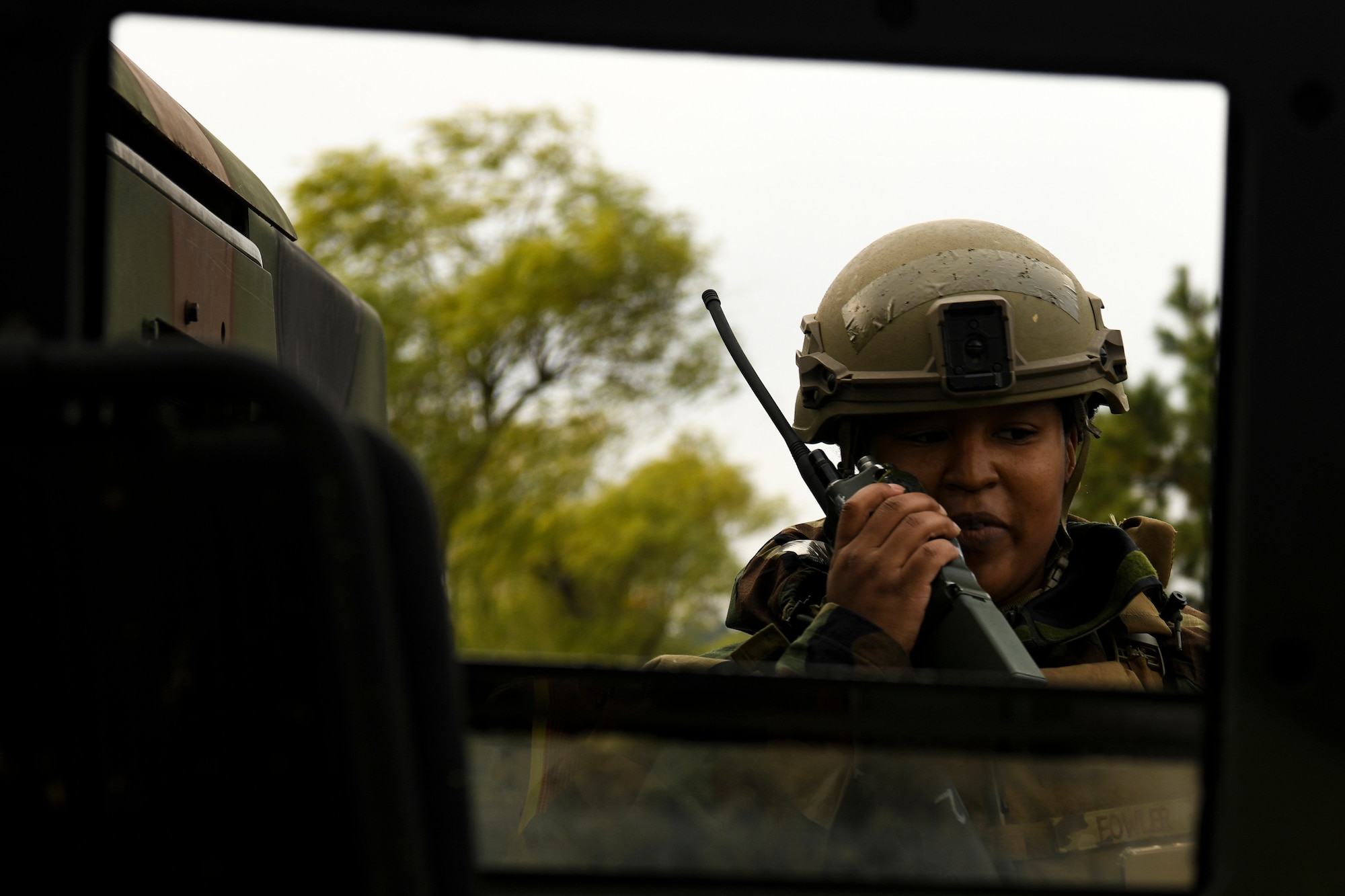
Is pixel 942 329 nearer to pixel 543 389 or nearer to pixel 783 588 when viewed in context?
pixel 783 588

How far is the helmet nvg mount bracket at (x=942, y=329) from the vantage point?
236 cm

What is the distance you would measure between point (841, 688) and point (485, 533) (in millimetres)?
15934

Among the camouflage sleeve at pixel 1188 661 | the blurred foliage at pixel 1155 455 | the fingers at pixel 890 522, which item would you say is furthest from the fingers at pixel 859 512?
the blurred foliage at pixel 1155 455

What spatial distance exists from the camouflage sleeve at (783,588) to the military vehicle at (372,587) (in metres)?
0.88

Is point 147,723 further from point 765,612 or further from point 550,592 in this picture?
point 550,592

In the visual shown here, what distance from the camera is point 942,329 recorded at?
2.36m

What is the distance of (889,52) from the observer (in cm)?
117

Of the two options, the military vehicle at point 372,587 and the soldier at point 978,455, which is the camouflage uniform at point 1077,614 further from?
the military vehicle at point 372,587

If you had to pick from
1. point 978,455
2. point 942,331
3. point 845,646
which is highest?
point 942,331

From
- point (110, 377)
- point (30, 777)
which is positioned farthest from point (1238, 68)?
point (30, 777)

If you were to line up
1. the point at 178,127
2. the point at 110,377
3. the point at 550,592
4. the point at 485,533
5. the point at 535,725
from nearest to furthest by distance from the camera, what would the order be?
the point at 110,377
the point at 535,725
the point at 178,127
the point at 485,533
the point at 550,592

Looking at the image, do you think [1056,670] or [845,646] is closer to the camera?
[845,646]

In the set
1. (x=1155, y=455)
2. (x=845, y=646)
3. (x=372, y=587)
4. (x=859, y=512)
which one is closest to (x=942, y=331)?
(x=859, y=512)

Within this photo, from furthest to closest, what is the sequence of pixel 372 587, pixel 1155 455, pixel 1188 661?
pixel 1155 455, pixel 1188 661, pixel 372 587
